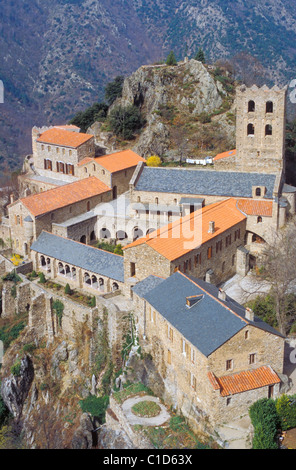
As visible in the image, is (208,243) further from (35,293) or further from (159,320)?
(35,293)

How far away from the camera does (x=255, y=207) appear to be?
52875mm

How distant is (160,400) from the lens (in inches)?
1469

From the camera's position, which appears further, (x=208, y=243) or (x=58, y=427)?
(x=208, y=243)

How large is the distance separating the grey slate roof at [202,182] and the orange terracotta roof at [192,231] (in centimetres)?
181

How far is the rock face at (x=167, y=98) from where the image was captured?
78.4m

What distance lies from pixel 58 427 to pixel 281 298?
19021 mm

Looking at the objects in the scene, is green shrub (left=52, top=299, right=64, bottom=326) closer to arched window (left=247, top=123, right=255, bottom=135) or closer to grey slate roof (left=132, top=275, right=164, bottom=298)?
grey slate roof (left=132, top=275, right=164, bottom=298)

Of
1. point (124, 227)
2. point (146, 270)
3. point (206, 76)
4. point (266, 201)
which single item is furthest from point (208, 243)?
point (206, 76)

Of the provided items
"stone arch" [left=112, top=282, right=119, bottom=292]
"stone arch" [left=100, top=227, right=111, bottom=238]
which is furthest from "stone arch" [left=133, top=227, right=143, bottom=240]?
"stone arch" [left=112, top=282, right=119, bottom=292]

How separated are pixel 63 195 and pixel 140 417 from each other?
29.5m

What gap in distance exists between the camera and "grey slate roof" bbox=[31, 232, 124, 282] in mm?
47625

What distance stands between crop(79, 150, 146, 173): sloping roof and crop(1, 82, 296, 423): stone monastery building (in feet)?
0.47

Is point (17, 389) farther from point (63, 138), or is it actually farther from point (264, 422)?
point (63, 138)

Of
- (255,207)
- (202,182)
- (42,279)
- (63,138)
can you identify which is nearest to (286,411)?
(255,207)
